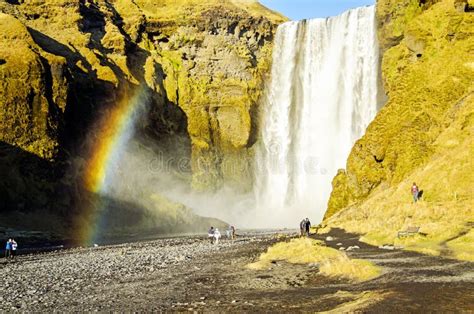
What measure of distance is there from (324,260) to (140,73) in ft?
280

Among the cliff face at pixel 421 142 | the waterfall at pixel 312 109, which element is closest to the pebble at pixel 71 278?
the cliff face at pixel 421 142

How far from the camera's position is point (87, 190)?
77.1 metres

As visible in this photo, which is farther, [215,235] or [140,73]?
[140,73]

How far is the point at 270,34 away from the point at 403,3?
47796 millimetres

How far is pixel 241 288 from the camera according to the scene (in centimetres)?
1950

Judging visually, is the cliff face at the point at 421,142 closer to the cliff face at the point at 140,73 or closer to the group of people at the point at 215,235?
the group of people at the point at 215,235

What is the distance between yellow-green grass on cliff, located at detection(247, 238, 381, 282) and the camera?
62.8 feet

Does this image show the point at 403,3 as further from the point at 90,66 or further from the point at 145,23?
the point at 145,23

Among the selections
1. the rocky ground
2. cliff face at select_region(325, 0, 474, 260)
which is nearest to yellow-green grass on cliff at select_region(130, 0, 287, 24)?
cliff face at select_region(325, 0, 474, 260)

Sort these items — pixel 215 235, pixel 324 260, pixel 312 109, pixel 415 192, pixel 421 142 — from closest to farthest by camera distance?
pixel 324 260, pixel 415 192, pixel 421 142, pixel 215 235, pixel 312 109

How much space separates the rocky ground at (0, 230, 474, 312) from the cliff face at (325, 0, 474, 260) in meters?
9.74

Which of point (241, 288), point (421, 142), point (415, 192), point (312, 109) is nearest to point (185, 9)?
point (312, 109)

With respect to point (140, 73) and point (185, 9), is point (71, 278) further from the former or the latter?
point (185, 9)

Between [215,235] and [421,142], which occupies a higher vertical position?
[421,142]
